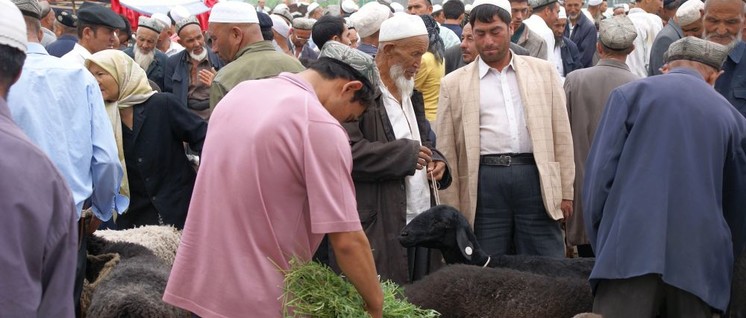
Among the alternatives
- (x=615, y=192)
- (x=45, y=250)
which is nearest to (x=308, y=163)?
(x=45, y=250)

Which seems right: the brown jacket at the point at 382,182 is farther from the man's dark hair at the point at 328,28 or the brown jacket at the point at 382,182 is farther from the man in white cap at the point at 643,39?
the man in white cap at the point at 643,39

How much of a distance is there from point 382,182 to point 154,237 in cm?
176

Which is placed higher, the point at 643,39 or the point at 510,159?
the point at 510,159

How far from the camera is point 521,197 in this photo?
6305 mm

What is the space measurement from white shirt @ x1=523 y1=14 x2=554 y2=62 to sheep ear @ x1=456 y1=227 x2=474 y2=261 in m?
4.28

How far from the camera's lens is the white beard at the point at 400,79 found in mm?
6082

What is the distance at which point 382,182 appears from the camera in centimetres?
585

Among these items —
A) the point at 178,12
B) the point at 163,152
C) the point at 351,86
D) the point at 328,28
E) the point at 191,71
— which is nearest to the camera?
the point at 351,86

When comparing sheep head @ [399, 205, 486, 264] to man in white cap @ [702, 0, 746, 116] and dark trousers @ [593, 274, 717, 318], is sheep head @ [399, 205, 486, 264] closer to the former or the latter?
dark trousers @ [593, 274, 717, 318]

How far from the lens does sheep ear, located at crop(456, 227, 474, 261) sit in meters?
6.06

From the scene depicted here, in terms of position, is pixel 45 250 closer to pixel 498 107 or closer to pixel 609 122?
pixel 609 122

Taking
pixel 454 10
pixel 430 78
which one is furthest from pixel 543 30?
pixel 430 78

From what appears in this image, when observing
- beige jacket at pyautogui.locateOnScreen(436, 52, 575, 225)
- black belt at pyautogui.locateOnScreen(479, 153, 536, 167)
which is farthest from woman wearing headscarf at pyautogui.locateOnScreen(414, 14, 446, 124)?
black belt at pyautogui.locateOnScreen(479, 153, 536, 167)

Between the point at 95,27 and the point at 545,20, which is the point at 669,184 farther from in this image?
the point at 545,20
